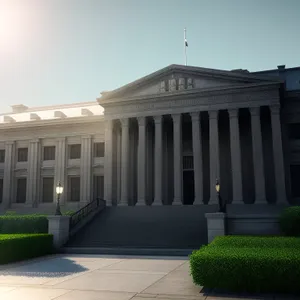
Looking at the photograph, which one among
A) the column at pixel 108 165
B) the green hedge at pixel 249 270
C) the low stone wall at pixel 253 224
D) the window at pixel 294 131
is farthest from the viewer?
the window at pixel 294 131

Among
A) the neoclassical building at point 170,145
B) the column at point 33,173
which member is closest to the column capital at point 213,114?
the neoclassical building at point 170,145

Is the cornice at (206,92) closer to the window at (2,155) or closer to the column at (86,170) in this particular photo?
the column at (86,170)

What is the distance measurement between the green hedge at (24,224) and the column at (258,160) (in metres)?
16.8

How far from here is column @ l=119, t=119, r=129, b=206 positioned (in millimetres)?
31703

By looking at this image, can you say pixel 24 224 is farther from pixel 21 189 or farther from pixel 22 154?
pixel 22 154

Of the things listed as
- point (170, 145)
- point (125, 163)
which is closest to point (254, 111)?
point (170, 145)

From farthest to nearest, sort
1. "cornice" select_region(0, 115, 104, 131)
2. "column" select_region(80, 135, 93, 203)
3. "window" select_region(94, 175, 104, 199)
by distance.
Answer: "cornice" select_region(0, 115, 104, 131)
"window" select_region(94, 175, 104, 199)
"column" select_region(80, 135, 93, 203)

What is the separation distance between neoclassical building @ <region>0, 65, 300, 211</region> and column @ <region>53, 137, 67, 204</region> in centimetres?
11

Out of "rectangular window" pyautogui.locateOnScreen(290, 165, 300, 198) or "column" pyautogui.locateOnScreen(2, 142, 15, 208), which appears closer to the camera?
"rectangular window" pyautogui.locateOnScreen(290, 165, 300, 198)

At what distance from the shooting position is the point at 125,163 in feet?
107

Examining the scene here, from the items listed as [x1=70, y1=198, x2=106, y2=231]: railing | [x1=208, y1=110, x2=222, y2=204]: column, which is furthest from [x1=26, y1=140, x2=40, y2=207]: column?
[x1=208, y1=110, x2=222, y2=204]: column

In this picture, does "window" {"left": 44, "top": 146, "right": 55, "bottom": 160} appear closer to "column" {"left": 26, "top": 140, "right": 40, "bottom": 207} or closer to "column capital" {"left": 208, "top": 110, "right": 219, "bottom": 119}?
"column" {"left": 26, "top": 140, "right": 40, "bottom": 207}

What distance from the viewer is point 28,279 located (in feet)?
40.9

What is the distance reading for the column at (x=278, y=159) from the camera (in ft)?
93.0
